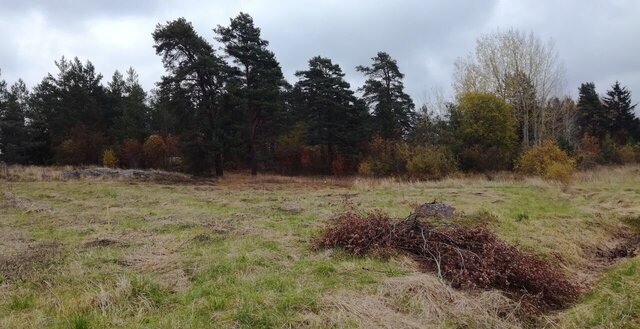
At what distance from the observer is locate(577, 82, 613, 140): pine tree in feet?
169

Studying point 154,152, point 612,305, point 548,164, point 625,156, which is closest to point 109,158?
point 154,152

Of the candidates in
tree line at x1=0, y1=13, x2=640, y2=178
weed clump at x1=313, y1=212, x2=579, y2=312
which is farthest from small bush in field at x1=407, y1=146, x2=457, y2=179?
weed clump at x1=313, y1=212, x2=579, y2=312

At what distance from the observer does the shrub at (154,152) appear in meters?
42.5

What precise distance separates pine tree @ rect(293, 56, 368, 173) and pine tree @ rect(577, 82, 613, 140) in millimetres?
30432

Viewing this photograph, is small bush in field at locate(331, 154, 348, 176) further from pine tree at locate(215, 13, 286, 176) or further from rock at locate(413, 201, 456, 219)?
rock at locate(413, 201, 456, 219)

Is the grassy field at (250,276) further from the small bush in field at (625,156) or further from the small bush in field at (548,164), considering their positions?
the small bush in field at (625,156)

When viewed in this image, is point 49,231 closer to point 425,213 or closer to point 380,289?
point 380,289

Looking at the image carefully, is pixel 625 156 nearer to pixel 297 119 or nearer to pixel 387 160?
pixel 387 160

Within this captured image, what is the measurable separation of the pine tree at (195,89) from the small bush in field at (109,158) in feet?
38.5

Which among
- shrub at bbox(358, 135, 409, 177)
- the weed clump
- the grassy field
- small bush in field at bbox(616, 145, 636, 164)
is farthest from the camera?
small bush in field at bbox(616, 145, 636, 164)

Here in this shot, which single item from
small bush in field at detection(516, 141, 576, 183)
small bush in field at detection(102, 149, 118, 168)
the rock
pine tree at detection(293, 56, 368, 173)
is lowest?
the rock

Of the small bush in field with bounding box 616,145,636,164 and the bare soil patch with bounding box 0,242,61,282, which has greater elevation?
the small bush in field with bounding box 616,145,636,164

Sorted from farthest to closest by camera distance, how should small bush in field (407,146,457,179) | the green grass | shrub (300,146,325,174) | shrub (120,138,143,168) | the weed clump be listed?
shrub (120,138,143,168), shrub (300,146,325,174), small bush in field (407,146,457,179), the weed clump, the green grass

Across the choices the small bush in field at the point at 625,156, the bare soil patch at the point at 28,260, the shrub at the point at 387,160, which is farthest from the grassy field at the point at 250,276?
the small bush in field at the point at 625,156
